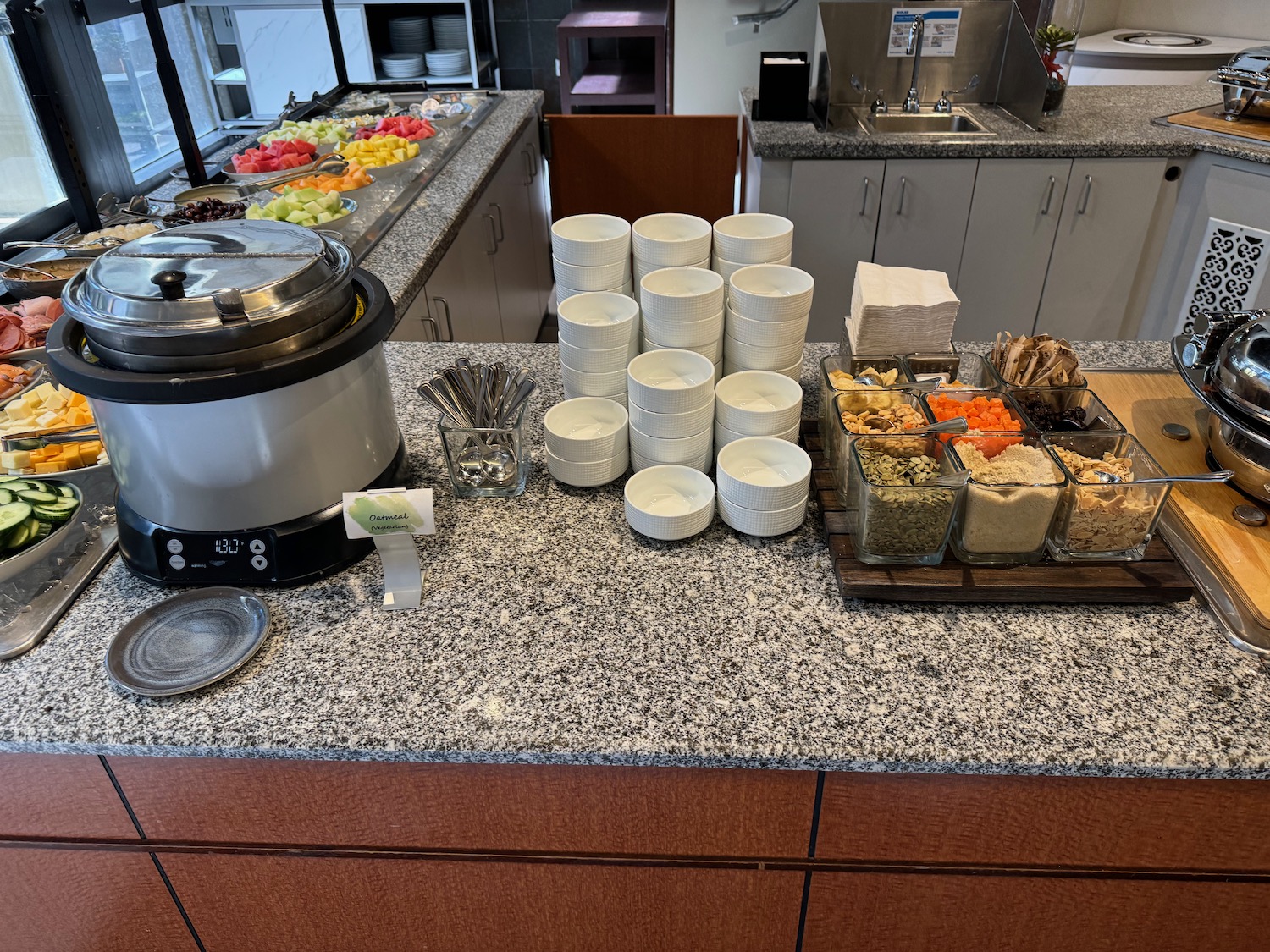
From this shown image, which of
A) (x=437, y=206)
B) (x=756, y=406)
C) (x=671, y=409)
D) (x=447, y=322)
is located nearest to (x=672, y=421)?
(x=671, y=409)

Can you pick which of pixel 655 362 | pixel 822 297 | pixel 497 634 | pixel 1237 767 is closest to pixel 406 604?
pixel 497 634

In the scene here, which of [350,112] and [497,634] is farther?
[350,112]

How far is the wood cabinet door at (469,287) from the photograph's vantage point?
1892 mm

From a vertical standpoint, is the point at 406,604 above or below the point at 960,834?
above

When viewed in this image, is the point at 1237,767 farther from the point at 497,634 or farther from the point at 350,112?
the point at 350,112

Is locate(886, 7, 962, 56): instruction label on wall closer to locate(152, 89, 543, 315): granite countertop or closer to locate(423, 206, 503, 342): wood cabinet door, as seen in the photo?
locate(152, 89, 543, 315): granite countertop

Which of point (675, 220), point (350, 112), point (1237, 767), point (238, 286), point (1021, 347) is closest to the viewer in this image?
point (1237, 767)

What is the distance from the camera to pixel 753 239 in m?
1.08

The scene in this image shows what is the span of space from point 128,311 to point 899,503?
28.9 inches

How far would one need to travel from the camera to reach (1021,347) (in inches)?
39.8

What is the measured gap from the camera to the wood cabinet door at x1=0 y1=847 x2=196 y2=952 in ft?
2.87

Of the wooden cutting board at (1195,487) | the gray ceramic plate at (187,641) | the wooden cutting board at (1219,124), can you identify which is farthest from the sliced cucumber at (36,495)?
the wooden cutting board at (1219,124)

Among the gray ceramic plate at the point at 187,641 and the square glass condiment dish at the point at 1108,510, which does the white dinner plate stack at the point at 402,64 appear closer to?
the gray ceramic plate at the point at 187,641

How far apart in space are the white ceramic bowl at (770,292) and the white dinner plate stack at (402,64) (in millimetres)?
3989
